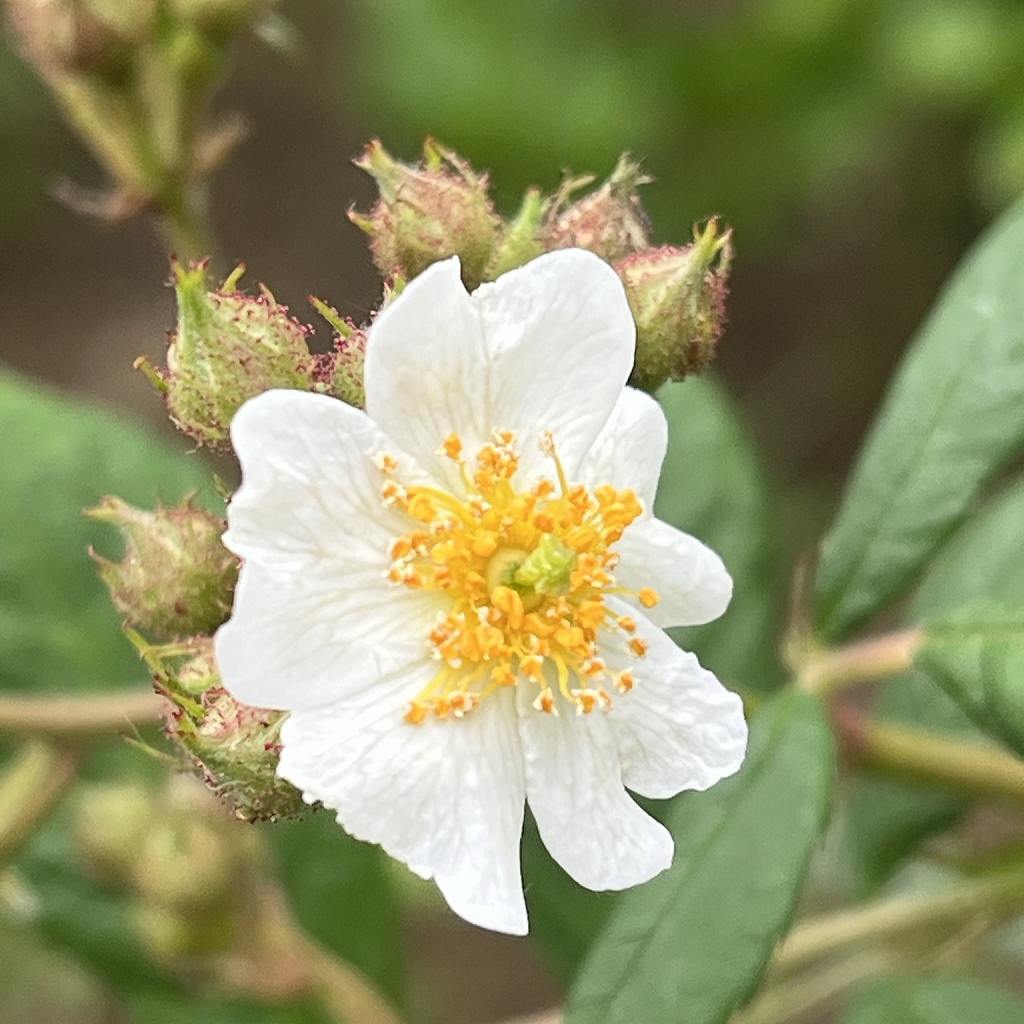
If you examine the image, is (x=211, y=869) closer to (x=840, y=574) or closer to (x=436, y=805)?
(x=436, y=805)

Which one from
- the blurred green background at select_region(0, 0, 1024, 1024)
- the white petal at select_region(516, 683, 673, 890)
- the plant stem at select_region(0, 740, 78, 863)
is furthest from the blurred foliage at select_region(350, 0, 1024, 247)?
the white petal at select_region(516, 683, 673, 890)

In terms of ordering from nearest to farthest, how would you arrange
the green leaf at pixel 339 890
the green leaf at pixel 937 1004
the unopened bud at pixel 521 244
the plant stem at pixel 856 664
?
the unopened bud at pixel 521 244 < the plant stem at pixel 856 664 < the green leaf at pixel 937 1004 < the green leaf at pixel 339 890

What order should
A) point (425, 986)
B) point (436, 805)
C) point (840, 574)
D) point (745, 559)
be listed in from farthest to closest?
point (425, 986)
point (745, 559)
point (840, 574)
point (436, 805)

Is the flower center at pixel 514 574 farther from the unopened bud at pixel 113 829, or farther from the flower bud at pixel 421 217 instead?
the unopened bud at pixel 113 829

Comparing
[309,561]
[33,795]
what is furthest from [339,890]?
[309,561]

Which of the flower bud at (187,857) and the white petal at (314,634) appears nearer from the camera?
the white petal at (314,634)

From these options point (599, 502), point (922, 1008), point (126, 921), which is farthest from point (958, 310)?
point (126, 921)

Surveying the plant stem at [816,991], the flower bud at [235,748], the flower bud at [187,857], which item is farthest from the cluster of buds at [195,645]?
the plant stem at [816,991]
